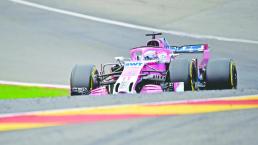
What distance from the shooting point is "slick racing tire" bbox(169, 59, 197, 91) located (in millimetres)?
9312

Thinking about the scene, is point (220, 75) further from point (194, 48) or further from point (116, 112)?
point (116, 112)

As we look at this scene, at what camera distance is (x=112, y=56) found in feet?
48.5

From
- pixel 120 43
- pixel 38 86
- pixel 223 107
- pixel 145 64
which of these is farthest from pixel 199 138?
pixel 120 43

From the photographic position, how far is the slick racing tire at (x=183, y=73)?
9.31 m

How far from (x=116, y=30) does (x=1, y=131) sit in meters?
13.3

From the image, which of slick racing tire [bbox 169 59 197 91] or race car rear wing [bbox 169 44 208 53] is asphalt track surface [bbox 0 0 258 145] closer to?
race car rear wing [bbox 169 44 208 53]

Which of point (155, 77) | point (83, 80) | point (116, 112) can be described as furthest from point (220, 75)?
point (116, 112)

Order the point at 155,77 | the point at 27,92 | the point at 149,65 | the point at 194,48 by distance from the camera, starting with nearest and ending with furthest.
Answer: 1. the point at 155,77
2. the point at 149,65
3. the point at 27,92
4. the point at 194,48

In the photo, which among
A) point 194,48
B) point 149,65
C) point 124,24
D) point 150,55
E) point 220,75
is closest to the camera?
point 220,75

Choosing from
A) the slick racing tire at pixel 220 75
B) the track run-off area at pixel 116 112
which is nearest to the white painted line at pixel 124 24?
the slick racing tire at pixel 220 75

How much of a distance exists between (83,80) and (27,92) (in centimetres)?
171

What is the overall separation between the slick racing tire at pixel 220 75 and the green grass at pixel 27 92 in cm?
321

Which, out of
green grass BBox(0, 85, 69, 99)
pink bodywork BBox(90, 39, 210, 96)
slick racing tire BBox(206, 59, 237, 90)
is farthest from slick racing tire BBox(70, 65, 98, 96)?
slick racing tire BBox(206, 59, 237, 90)

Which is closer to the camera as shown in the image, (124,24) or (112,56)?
(112,56)
